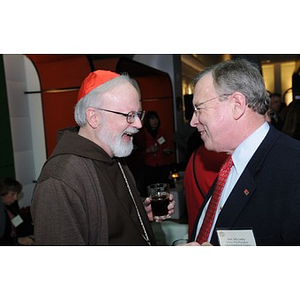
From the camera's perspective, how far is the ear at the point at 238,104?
1.46 m

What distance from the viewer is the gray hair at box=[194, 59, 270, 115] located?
1.46 m

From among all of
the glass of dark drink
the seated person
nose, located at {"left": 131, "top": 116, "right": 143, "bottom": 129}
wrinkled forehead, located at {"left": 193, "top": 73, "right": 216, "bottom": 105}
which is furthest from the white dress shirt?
the seated person

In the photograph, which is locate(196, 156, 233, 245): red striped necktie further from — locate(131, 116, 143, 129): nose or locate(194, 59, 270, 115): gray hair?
locate(131, 116, 143, 129): nose

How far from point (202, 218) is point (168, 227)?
33.5 inches

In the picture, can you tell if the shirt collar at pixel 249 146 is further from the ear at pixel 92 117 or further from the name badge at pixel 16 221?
the name badge at pixel 16 221

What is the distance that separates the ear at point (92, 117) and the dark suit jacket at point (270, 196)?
816 millimetres

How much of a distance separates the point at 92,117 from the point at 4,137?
416 cm

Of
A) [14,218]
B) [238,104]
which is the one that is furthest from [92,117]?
Result: [14,218]

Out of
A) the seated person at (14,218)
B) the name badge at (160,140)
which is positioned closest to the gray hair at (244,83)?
the seated person at (14,218)

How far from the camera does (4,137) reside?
17.7 feet

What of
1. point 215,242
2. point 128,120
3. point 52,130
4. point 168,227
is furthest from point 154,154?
point 215,242

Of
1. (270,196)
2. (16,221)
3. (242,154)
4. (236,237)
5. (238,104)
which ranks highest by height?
(238,104)

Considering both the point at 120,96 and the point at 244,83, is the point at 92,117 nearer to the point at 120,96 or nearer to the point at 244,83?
the point at 120,96

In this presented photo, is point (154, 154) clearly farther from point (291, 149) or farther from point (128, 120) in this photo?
point (291, 149)
